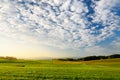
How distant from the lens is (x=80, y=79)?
1020 inches

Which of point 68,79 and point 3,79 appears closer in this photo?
point 3,79

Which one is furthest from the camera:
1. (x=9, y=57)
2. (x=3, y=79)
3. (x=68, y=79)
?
(x=9, y=57)

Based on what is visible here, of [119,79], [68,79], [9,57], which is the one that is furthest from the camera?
[9,57]

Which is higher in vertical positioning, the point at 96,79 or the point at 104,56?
the point at 104,56

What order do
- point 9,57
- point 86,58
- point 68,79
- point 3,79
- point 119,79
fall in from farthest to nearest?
point 86,58 < point 9,57 < point 119,79 < point 68,79 < point 3,79

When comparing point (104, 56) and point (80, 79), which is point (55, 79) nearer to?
point (80, 79)

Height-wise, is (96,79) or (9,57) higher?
(9,57)

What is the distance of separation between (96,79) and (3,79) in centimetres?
1080

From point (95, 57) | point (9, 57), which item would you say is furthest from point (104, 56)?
point (9, 57)

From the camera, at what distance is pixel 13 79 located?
24.4 metres

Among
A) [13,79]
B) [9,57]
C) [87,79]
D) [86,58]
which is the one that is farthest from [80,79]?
[86,58]

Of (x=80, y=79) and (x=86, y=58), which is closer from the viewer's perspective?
(x=80, y=79)

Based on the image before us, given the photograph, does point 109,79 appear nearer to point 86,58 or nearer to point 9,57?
point 9,57

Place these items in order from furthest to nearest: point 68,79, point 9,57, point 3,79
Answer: point 9,57 → point 68,79 → point 3,79
